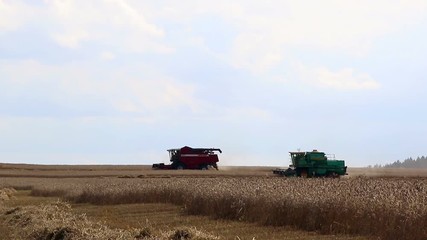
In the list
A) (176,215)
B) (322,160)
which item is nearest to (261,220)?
(176,215)

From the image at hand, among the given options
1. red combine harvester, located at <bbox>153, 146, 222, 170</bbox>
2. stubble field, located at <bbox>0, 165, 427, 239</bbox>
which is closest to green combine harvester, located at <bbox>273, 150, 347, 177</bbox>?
red combine harvester, located at <bbox>153, 146, 222, 170</bbox>

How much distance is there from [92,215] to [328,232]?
11.1m

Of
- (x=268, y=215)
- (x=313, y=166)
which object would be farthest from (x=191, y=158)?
(x=268, y=215)

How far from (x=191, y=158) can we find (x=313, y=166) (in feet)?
59.4

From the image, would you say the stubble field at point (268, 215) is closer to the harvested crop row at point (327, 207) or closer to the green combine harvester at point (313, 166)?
the harvested crop row at point (327, 207)

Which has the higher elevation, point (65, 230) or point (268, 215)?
point (268, 215)

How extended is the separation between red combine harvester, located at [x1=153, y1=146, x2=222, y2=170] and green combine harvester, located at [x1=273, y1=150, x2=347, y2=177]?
51.8 feet

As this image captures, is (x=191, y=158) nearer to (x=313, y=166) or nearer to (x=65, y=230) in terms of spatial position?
(x=313, y=166)

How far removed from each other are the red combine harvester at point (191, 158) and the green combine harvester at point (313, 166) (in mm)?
15784

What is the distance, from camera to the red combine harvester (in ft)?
229

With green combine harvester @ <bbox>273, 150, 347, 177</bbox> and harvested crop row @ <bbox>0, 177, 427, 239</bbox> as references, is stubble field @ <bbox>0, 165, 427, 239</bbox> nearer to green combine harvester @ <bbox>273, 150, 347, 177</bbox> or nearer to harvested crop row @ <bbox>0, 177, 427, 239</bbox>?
harvested crop row @ <bbox>0, 177, 427, 239</bbox>

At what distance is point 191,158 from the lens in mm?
70250

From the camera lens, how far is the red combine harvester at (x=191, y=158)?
229 ft

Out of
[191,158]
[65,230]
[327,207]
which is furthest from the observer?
[191,158]
